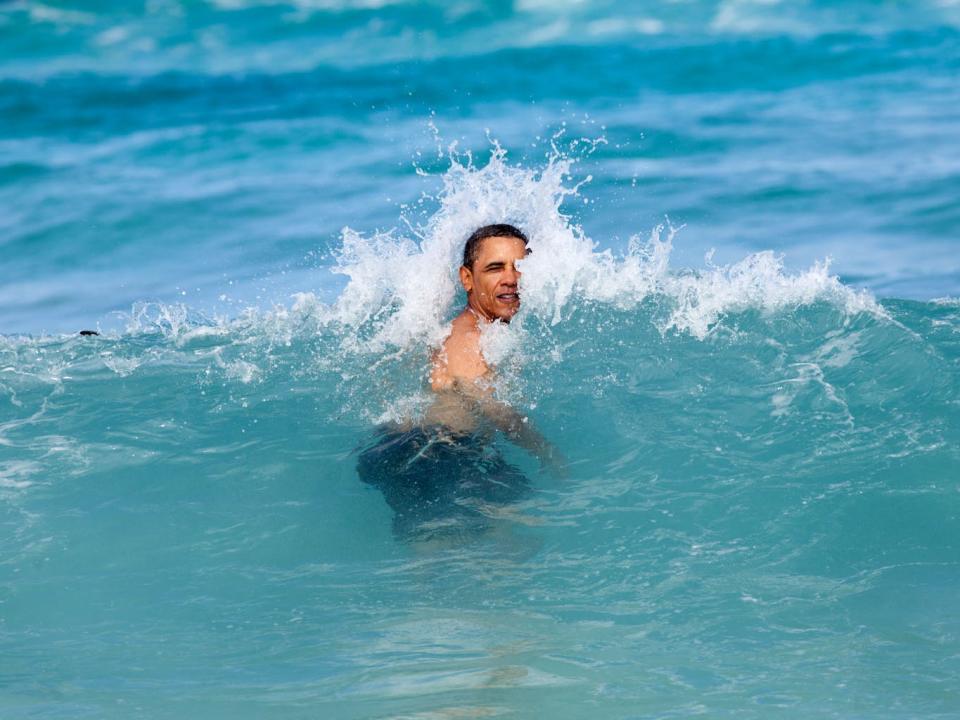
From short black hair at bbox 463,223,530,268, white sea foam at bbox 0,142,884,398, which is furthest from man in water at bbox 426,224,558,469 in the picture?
white sea foam at bbox 0,142,884,398

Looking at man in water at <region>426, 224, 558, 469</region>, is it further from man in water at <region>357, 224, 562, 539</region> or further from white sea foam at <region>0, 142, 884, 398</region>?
white sea foam at <region>0, 142, 884, 398</region>

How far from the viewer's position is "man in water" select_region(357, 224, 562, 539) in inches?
245

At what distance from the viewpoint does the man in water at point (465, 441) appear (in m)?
6.23

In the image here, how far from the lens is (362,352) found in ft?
26.7

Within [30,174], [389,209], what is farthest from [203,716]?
[30,174]

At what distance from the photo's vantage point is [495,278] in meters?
7.46

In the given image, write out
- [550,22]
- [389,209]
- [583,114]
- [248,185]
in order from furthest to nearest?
[550,22]
[583,114]
[248,185]
[389,209]

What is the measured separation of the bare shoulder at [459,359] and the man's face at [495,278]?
18 cm

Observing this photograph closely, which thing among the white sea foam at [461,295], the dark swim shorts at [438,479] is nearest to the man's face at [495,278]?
the white sea foam at [461,295]

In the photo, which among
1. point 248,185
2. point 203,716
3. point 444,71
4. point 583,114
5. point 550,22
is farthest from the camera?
point 550,22

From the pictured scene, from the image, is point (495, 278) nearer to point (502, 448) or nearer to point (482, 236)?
point (482, 236)

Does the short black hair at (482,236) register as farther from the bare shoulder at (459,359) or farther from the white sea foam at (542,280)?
the white sea foam at (542,280)

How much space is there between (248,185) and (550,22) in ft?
23.1

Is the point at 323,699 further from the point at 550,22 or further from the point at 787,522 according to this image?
the point at 550,22
